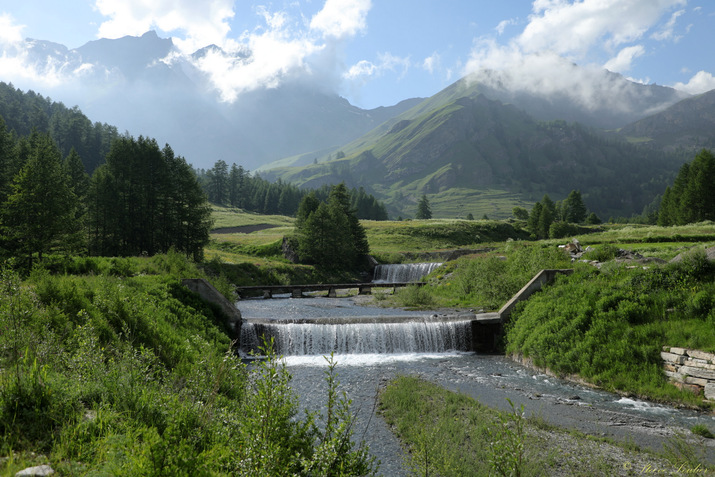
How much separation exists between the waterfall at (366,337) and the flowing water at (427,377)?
0.15 ft

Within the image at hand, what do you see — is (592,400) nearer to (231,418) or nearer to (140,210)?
(231,418)

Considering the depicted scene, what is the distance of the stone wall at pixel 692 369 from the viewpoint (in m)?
11.3

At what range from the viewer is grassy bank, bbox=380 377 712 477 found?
742 cm

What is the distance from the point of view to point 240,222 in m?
112

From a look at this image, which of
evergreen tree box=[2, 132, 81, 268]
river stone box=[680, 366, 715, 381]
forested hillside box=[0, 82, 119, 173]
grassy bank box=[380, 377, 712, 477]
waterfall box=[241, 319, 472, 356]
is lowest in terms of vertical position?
waterfall box=[241, 319, 472, 356]

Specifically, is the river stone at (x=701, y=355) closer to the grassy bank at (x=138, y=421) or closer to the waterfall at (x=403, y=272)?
the grassy bank at (x=138, y=421)

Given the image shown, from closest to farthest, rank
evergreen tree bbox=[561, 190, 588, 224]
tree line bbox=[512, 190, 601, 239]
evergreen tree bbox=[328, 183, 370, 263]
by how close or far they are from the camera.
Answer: evergreen tree bbox=[328, 183, 370, 263] → tree line bbox=[512, 190, 601, 239] → evergreen tree bbox=[561, 190, 588, 224]

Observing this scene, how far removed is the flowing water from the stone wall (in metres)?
0.89

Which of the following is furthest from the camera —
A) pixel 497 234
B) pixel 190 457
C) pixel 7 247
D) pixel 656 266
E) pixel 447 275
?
pixel 497 234

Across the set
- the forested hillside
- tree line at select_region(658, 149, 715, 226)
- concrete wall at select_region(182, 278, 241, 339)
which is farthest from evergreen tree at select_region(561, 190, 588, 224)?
the forested hillside

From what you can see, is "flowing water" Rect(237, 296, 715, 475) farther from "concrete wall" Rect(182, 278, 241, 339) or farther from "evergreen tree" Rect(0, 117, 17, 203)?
"evergreen tree" Rect(0, 117, 17, 203)

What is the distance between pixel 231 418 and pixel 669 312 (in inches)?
579

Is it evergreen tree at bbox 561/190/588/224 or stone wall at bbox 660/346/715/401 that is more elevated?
evergreen tree at bbox 561/190/588/224

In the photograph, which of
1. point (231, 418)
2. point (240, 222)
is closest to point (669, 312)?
point (231, 418)
